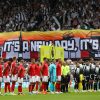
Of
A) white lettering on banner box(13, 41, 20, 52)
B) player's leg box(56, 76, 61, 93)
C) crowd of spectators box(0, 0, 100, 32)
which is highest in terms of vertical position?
crowd of spectators box(0, 0, 100, 32)

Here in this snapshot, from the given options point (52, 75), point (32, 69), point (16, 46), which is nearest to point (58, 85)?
point (52, 75)

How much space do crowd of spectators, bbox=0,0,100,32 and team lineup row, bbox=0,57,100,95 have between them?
819 centimetres

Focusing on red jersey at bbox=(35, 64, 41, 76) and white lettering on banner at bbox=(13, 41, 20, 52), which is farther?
white lettering on banner at bbox=(13, 41, 20, 52)

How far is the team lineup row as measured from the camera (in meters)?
30.6

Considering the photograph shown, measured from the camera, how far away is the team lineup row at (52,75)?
30.6 metres

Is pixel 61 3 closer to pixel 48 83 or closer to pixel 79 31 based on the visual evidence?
pixel 79 31

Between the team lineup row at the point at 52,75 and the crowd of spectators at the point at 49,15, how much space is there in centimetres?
819

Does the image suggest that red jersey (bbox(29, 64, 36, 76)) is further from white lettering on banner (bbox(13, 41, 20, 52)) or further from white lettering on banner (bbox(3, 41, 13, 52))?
white lettering on banner (bbox(3, 41, 13, 52))

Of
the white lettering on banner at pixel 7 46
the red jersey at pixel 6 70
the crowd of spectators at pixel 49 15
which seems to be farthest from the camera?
the crowd of spectators at pixel 49 15

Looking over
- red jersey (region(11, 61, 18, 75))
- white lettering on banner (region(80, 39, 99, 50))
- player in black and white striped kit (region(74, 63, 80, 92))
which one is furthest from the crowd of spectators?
red jersey (region(11, 61, 18, 75))

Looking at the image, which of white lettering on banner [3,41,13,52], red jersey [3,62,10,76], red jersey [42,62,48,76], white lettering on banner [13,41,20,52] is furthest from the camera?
white lettering on banner [3,41,13,52]

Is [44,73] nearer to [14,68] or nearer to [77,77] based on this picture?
[14,68]

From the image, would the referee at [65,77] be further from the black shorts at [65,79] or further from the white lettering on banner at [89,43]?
the white lettering on banner at [89,43]

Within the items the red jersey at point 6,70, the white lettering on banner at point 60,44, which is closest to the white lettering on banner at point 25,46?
the white lettering on banner at point 60,44
